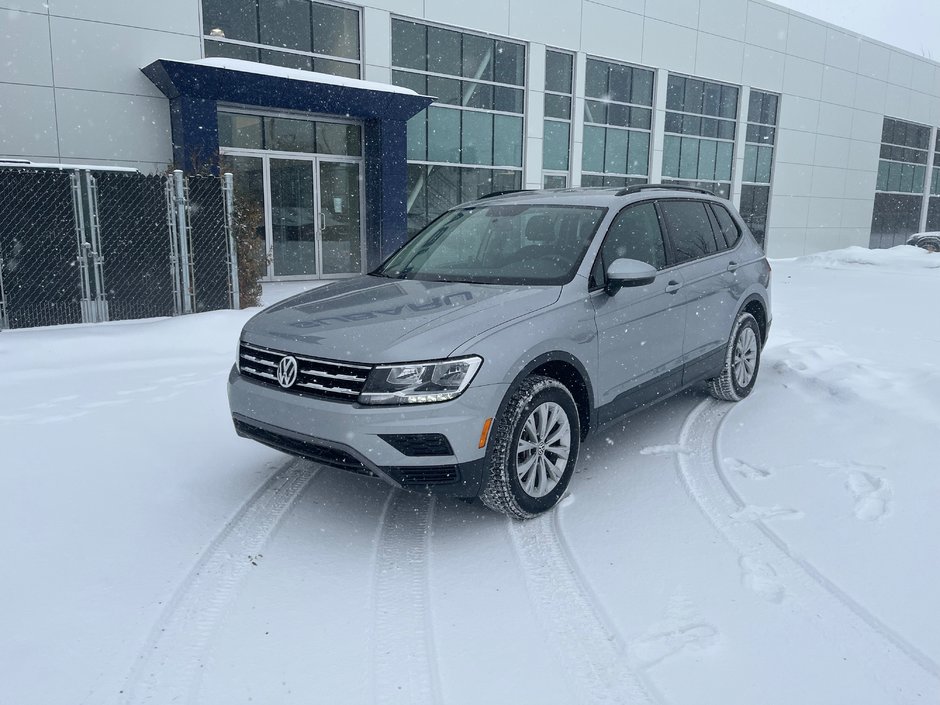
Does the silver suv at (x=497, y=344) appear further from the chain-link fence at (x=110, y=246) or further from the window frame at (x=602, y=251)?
the chain-link fence at (x=110, y=246)

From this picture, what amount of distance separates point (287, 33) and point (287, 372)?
12341 millimetres

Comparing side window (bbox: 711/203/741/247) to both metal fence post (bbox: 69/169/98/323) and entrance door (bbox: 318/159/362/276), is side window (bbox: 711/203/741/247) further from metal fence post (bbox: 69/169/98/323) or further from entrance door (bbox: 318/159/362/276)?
entrance door (bbox: 318/159/362/276)

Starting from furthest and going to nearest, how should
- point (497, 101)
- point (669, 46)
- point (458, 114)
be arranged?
point (669, 46), point (497, 101), point (458, 114)

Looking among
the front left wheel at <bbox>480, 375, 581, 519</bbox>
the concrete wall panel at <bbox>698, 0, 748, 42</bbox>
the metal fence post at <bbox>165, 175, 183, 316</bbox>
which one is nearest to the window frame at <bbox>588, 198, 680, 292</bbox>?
the front left wheel at <bbox>480, 375, 581, 519</bbox>

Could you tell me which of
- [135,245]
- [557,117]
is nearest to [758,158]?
[557,117]

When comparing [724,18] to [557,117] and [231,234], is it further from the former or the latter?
[231,234]

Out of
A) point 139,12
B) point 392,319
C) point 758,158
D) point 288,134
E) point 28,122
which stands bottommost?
point 392,319

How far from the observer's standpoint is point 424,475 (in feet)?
10.9

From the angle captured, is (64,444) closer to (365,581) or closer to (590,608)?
(365,581)

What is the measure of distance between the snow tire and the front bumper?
118 inches

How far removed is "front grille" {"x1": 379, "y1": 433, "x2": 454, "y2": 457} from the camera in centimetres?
325

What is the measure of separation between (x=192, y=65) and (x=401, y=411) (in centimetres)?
1074

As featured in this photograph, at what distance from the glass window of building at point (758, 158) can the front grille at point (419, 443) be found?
22.9m

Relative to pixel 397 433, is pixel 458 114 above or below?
above
